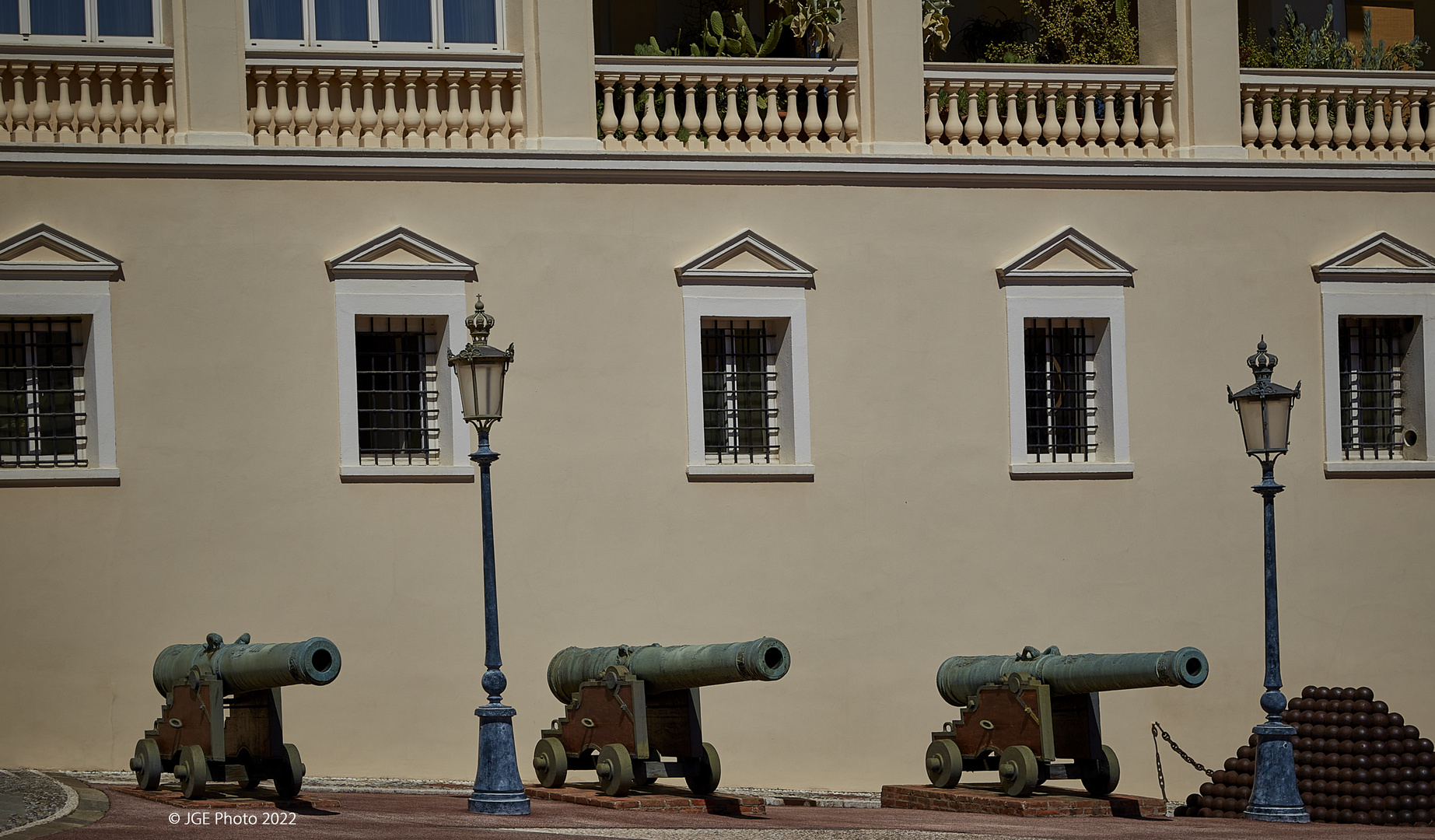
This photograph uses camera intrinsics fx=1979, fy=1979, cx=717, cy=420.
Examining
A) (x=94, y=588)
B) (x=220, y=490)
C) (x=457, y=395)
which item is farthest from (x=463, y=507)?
(x=94, y=588)

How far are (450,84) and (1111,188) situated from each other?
620cm

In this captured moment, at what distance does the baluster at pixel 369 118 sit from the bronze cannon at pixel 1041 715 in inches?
267

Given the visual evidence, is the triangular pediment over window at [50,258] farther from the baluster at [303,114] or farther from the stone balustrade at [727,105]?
the stone balustrade at [727,105]

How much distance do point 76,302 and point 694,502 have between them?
217 inches

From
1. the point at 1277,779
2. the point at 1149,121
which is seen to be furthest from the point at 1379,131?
the point at 1277,779

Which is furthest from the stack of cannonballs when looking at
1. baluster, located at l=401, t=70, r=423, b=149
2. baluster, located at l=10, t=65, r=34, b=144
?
baluster, located at l=10, t=65, r=34, b=144

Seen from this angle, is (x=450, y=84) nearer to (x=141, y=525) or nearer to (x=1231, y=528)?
(x=141, y=525)

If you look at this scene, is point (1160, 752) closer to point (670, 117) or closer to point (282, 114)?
point (670, 117)

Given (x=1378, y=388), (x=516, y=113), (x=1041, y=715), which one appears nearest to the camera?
(x=1041, y=715)

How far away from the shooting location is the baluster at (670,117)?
58.3ft

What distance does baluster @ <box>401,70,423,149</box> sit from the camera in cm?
1716

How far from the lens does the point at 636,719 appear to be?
1438 cm

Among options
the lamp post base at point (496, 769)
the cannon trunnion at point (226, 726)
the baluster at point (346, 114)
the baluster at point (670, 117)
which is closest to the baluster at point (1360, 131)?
the baluster at point (670, 117)

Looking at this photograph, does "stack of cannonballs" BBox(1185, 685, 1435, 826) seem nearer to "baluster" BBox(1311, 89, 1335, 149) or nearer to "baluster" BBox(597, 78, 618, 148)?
"baluster" BBox(1311, 89, 1335, 149)
